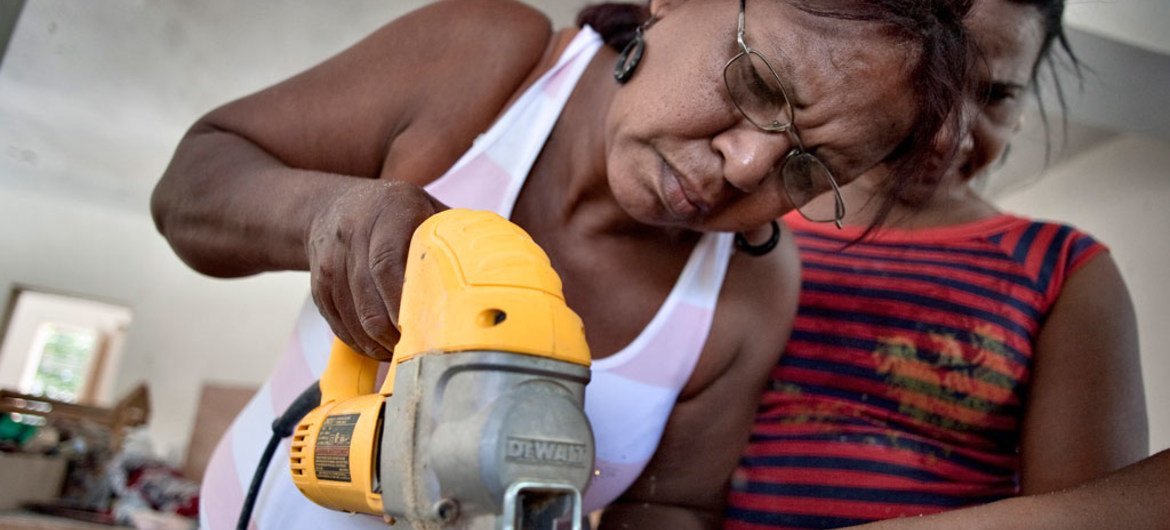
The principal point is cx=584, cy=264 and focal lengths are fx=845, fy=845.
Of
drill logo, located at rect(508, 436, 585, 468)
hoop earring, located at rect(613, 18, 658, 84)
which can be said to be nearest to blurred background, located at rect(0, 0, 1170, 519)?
hoop earring, located at rect(613, 18, 658, 84)

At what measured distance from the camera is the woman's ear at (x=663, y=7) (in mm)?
908

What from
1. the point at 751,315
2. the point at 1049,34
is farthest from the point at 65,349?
the point at 1049,34

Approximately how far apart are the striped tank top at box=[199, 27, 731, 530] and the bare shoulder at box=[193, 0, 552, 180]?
0.03 m

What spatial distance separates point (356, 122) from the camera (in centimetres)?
90

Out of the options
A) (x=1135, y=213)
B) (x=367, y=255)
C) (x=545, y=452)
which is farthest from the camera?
(x=1135, y=213)

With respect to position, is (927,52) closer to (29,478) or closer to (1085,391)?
(1085,391)

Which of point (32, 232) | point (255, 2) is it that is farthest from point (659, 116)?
point (32, 232)

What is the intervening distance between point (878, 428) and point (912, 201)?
1.05 feet

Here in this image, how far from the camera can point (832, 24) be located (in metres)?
0.78

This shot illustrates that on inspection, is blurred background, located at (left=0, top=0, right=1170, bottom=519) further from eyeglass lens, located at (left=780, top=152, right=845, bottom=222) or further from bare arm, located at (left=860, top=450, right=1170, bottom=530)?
bare arm, located at (left=860, top=450, right=1170, bottom=530)

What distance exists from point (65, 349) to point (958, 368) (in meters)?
8.30

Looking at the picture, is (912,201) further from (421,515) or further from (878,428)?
(421,515)

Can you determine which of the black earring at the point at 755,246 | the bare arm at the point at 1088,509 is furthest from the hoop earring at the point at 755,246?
the bare arm at the point at 1088,509

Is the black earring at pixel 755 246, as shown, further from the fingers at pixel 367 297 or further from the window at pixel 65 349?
the window at pixel 65 349
